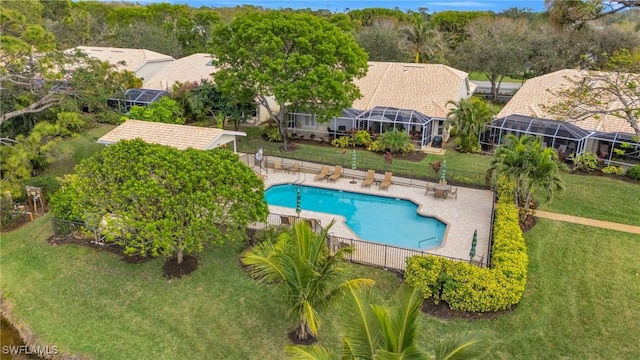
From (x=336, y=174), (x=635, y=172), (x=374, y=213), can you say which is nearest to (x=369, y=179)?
(x=336, y=174)

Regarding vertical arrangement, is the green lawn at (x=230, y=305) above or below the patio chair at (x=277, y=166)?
below

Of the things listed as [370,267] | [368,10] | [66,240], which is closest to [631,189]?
[370,267]

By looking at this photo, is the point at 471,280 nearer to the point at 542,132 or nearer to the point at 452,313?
the point at 452,313

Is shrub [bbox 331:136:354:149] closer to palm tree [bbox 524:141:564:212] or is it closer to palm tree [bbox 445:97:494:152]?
palm tree [bbox 445:97:494:152]

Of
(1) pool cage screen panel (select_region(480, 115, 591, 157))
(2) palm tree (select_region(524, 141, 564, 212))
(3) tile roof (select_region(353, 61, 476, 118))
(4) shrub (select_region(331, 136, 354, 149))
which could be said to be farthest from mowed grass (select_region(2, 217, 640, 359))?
(3) tile roof (select_region(353, 61, 476, 118))

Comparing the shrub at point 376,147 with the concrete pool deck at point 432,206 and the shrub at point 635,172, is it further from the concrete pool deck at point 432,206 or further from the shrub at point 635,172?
the shrub at point 635,172

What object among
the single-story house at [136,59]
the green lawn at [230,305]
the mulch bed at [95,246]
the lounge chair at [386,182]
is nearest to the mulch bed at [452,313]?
the green lawn at [230,305]
